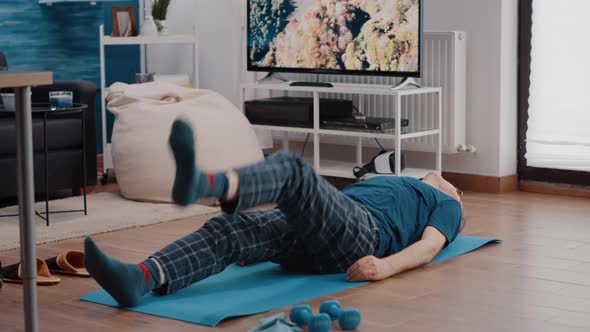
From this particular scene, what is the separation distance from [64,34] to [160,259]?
3.64 metres

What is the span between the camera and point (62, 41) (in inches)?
255

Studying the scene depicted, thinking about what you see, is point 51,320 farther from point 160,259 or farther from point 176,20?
point 176,20

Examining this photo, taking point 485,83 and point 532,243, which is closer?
point 532,243

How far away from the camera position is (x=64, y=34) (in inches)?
256

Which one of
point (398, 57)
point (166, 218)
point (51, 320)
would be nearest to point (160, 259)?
point (51, 320)

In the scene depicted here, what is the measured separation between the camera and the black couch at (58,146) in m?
5.12

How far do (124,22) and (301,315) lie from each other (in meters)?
3.75

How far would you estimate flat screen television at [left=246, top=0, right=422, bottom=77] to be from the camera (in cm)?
554

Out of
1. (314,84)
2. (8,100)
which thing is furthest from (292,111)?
(8,100)

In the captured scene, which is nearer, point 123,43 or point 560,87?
point 560,87

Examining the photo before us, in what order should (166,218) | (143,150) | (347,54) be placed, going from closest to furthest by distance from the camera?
1. (166,218)
2. (143,150)
3. (347,54)

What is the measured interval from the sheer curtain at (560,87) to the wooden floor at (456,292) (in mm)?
900

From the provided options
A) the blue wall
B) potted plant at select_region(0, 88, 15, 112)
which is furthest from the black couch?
the blue wall

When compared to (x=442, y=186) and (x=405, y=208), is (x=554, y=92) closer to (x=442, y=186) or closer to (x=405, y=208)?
(x=442, y=186)
